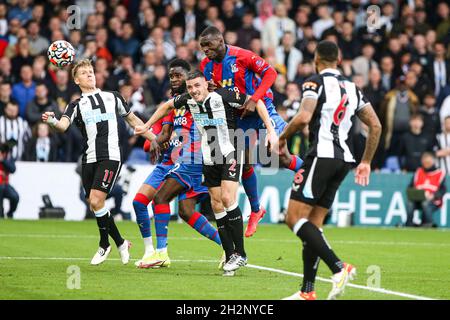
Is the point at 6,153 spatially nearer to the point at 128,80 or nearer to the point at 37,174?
the point at 37,174

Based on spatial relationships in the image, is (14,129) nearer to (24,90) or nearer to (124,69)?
(24,90)

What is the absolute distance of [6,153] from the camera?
66.1ft

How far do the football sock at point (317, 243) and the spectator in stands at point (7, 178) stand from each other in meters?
12.0

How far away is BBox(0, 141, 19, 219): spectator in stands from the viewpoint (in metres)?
20.0

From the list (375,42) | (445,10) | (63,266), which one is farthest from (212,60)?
(445,10)

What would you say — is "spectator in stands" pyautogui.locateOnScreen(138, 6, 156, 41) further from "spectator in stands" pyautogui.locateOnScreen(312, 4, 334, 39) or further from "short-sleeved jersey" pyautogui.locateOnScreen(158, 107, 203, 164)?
"short-sleeved jersey" pyautogui.locateOnScreen(158, 107, 203, 164)

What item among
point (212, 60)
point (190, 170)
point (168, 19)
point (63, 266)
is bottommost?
point (63, 266)

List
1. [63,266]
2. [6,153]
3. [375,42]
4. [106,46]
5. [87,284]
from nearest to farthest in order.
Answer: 1. [87,284]
2. [63,266]
3. [6,153]
4. [106,46]
5. [375,42]

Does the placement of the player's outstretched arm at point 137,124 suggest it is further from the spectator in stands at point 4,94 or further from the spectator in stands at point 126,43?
the spectator in stands at point 126,43

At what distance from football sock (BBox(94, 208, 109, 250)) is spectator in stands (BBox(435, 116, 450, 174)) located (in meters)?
11.8

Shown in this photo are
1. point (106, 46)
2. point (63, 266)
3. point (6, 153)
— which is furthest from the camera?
point (106, 46)

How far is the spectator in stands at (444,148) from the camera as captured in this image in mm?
22344

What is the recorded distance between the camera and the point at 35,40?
22.5 m

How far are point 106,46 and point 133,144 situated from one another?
110 inches
